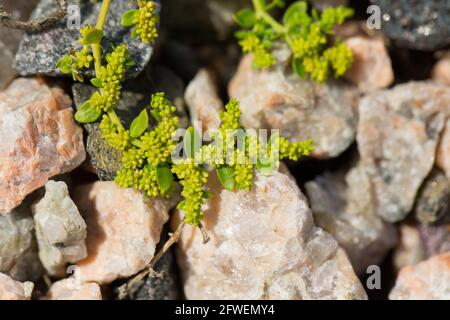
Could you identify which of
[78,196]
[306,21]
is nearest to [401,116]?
[306,21]

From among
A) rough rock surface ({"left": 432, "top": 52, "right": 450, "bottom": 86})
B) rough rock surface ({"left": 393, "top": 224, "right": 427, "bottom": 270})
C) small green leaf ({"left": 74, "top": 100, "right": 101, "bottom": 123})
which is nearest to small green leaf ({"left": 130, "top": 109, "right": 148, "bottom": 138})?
small green leaf ({"left": 74, "top": 100, "right": 101, "bottom": 123})

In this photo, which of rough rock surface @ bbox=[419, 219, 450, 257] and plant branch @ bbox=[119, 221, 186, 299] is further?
rough rock surface @ bbox=[419, 219, 450, 257]

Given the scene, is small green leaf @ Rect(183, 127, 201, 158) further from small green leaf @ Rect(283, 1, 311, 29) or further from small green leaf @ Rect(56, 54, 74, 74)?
small green leaf @ Rect(283, 1, 311, 29)

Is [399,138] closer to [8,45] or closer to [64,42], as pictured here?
[64,42]

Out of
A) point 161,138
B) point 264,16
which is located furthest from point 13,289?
point 264,16
